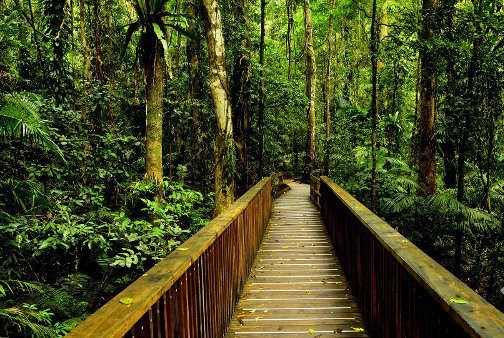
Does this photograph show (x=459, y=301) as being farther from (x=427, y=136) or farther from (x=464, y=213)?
(x=427, y=136)

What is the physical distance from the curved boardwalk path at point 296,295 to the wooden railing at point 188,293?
284mm

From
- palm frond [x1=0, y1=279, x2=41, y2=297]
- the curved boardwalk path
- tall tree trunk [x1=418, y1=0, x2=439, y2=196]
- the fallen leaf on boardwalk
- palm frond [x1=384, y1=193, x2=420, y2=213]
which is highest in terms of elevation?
tall tree trunk [x1=418, y1=0, x2=439, y2=196]

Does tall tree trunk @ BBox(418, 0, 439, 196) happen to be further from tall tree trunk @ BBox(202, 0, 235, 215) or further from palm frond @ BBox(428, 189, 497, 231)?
tall tree trunk @ BBox(202, 0, 235, 215)

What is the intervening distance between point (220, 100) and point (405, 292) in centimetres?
650

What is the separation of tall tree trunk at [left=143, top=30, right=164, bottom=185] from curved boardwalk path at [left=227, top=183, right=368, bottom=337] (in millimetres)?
2749

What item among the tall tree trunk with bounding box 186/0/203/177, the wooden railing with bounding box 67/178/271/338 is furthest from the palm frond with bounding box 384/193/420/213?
the tall tree trunk with bounding box 186/0/203/177

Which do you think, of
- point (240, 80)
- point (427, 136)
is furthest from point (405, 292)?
point (240, 80)

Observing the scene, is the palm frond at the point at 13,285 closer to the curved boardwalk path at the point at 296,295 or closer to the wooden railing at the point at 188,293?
the wooden railing at the point at 188,293

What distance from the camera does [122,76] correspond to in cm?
1488

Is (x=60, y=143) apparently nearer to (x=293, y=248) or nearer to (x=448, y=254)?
(x=293, y=248)

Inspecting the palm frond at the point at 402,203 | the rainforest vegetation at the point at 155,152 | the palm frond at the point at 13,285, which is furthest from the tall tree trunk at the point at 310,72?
the palm frond at the point at 13,285

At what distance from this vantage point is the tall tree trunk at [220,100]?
8484 mm

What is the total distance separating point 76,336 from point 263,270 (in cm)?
500

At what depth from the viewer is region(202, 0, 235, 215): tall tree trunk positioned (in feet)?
27.8
